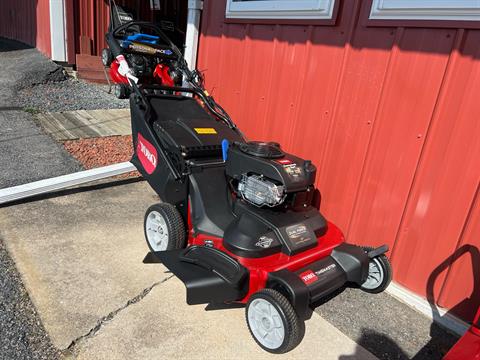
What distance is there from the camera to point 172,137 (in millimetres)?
2850

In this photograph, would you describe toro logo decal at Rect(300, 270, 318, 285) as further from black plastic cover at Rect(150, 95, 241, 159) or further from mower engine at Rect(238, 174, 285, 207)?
black plastic cover at Rect(150, 95, 241, 159)

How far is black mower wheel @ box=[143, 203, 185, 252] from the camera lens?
8.74 ft

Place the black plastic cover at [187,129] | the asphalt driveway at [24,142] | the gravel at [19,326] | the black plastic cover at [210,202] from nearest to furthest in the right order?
1. the gravel at [19,326]
2. the black plastic cover at [210,202]
3. the black plastic cover at [187,129]
4. the asphalt driveway at [24,142]

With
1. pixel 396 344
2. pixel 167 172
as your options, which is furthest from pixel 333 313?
pixel 167 172

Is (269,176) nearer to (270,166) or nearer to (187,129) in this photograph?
(270,166)

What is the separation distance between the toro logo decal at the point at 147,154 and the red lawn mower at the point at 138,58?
478 millimetres

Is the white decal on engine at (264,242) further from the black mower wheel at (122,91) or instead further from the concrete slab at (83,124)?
the concrete slab at (83,124)

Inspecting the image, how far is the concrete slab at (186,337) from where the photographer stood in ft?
6.65

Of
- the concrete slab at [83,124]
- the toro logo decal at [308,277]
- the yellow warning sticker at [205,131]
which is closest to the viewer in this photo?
the toro logo decal at [308,277]

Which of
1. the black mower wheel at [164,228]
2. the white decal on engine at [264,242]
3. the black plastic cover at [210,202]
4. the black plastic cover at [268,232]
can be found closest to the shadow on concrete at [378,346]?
the black plastic cover at [268,232]

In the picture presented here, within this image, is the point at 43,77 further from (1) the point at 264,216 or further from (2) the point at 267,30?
(1) the point at 264,216

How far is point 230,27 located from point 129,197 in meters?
1.96

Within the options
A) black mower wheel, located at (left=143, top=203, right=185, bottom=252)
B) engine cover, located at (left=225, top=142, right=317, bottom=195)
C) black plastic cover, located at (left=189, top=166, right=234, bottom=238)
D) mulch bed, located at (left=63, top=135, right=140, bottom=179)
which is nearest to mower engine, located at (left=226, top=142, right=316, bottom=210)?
engine cover, located at (left=225, top=142, right=317, bottom=195)

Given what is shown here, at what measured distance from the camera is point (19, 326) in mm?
2070
